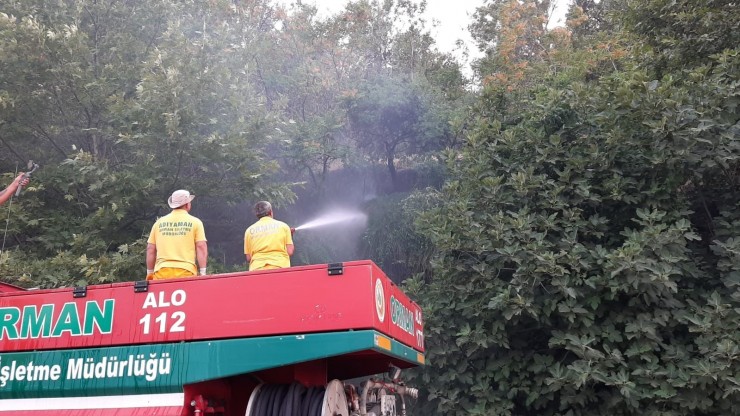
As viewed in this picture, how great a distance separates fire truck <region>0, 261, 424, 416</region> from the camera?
165 inches

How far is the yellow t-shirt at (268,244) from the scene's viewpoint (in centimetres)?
591

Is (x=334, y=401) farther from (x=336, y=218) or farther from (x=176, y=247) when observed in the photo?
(x=336, y=218)

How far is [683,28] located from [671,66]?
57cm

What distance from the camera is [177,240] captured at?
5.63m

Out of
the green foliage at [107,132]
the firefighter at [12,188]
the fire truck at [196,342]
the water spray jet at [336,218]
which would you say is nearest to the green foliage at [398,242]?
the water spray jet at [336,218]

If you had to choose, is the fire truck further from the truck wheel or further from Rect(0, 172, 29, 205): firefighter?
Rect(0, 172, 29, 205): firefighter

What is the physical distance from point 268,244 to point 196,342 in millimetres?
1695

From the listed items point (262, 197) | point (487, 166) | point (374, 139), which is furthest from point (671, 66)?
point (374, 139)

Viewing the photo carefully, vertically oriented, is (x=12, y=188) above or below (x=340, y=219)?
below

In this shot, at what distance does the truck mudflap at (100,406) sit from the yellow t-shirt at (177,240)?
1363 millimetres

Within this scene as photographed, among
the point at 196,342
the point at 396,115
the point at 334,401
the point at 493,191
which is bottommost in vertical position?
the point at 334,401

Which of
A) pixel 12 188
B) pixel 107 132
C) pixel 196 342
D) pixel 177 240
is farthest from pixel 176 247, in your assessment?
pixel 107 132

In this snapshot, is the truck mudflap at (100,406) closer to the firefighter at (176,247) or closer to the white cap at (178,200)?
the firefighter at (176,247)

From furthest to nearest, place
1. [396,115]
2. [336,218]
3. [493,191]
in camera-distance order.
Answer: [396,115], [336,218], [493,191]
